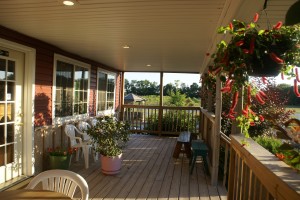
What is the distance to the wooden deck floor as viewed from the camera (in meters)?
3.59

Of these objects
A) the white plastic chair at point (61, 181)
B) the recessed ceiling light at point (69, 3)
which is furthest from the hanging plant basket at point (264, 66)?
the recessed ceiling light at point (69, 3)

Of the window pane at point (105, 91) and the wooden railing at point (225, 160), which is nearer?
the wooden railing at point (225, 160)

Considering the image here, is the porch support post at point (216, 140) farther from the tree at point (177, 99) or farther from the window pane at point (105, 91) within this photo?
the tree at point (177, 99)

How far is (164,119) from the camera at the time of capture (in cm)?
875

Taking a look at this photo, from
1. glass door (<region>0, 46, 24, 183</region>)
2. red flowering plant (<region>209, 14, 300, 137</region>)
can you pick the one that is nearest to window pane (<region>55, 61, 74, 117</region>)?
glass door (<region>0, 46, 24, 183</region>)

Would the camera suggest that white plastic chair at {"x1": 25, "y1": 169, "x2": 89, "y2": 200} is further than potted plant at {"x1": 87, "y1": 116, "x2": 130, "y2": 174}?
No

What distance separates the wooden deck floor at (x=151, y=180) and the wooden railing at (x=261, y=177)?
51.0 inches

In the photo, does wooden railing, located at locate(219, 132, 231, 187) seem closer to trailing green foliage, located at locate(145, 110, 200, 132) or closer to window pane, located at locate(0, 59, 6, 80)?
window pane, located at locate(0, 59, 6, 80)

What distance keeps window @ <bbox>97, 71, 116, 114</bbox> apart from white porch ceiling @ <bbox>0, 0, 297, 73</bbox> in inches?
127

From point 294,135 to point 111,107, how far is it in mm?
7736

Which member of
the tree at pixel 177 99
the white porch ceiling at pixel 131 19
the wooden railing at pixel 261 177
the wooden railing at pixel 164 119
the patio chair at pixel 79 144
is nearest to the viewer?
the wooden railing at pixel 261 177

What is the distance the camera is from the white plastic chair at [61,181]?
184cm

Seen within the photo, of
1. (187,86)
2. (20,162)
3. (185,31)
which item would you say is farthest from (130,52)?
(187,86)

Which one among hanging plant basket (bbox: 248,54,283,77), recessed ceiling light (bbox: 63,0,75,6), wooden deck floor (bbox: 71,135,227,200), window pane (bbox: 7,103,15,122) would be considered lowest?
wooden deck floor (bbox: 71,135,227,200)
